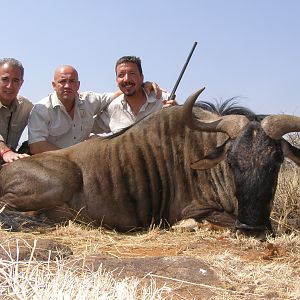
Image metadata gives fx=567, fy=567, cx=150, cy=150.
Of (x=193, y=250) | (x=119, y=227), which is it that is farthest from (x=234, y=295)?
(x=119, y=227)

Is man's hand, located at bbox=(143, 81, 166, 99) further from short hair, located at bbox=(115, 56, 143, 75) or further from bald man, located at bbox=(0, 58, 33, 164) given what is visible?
bald man, located at bbox=(0, 58, 33, 164)

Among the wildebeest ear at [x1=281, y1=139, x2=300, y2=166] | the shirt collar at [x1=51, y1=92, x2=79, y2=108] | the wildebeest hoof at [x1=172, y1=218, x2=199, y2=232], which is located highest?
the shirt collar at [x1=51, y1=92, x2=79, y2=108]

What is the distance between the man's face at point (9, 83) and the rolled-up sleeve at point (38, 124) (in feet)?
1.17

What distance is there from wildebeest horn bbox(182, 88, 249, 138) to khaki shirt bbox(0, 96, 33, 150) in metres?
3.10

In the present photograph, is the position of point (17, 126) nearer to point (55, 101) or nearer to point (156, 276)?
point (55, 101)

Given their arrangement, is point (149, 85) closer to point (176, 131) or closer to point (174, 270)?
point (176, 131)

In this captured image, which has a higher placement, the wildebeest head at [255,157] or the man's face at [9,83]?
the man's face at [9,83]

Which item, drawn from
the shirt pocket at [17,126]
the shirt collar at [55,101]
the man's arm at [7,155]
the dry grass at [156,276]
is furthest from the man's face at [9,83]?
the dry grass at [156,276]

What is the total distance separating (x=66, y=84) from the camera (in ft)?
25.7

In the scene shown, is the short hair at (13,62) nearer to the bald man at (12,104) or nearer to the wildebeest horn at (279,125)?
the bald man at (12,104)

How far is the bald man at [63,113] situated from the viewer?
770 cm

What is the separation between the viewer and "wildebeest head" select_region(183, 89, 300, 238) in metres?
4.93

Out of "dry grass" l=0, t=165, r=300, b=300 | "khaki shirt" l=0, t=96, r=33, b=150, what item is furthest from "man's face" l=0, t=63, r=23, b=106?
"dry grass" l=0, t=165, r=300, b=300

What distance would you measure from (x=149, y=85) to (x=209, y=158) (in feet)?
9.17
